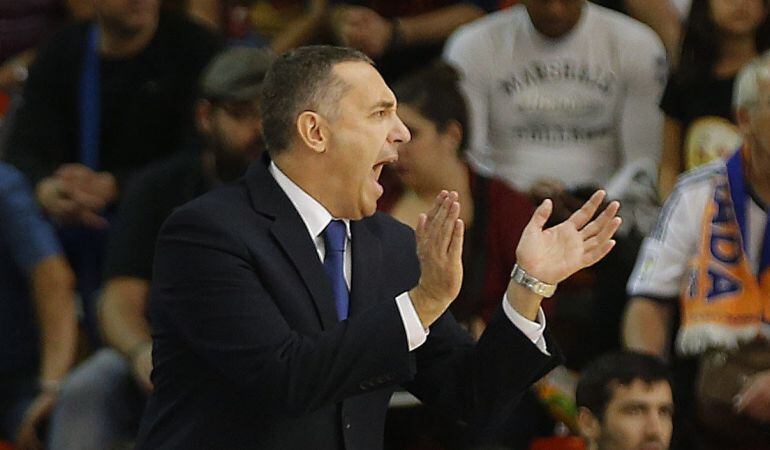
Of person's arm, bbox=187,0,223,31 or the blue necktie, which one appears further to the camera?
person's arm, bbox=187,0,223,31

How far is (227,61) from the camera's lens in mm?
5020

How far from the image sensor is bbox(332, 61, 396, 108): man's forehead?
10.2 ft

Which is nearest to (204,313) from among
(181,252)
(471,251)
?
(181,252)

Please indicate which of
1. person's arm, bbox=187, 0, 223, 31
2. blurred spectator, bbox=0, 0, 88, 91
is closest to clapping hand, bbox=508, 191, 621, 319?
person's arm, bbox=187, 0, 223, 31

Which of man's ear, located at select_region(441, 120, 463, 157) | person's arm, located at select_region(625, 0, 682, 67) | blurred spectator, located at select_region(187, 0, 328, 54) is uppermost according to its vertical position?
person's arm, located at select_region(625, 0, 682, 67)

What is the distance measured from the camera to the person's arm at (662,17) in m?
5.46

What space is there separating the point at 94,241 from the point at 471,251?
136cm

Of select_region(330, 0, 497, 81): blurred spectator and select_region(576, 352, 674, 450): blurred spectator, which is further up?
select_region(330, 0, 497, 81): blurred spectator

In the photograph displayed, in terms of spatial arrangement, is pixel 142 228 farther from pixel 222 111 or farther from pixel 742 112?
pixel 742 112

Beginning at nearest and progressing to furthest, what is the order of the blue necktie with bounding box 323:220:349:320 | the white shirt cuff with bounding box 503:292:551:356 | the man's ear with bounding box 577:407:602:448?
the white shirt cuff with bounding box 503:292:551:356
the blue necktie with bounding box 323:220:349:320
the man's ear with bounding box 577:407:602:448

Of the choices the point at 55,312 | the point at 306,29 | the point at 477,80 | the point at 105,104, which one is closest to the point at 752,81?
the point at 477,80

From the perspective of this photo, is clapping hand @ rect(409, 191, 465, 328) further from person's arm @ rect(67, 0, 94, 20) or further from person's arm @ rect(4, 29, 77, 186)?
person's arm @ rect(67, 0, 94, 20)

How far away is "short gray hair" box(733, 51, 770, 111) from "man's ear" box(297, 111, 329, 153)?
1841 mm

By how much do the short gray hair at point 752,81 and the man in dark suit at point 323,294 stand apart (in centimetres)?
168
